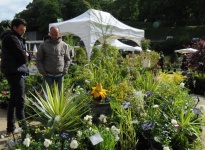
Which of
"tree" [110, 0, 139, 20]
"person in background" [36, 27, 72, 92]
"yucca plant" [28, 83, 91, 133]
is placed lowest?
"yucca plant" [28, 83, 91, 133]

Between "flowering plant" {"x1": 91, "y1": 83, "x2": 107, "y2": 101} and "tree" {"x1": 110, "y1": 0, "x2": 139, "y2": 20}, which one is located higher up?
"tree" {"x1": 110, "y1": 0, "x2": 139, "y2": 20}

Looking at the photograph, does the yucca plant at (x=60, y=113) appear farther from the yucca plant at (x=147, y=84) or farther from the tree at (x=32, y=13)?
the tree at (x=32, y=13)

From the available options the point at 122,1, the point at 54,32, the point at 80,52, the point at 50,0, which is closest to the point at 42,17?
the point at 50,0

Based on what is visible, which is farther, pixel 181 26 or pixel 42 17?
pixel 42 17

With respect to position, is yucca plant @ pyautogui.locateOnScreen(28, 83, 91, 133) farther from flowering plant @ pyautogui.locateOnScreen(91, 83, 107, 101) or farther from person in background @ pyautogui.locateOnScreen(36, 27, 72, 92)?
person in background @ pyautogui.locateOnScreen(36, 27, 72, 92)

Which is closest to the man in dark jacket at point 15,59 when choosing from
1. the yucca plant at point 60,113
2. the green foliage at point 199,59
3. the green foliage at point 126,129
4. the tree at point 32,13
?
the yucca plant at point 60,113

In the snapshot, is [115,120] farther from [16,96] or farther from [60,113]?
[16,96]

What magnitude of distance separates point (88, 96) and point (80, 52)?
19.5 ft

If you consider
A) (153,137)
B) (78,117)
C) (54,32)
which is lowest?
(153,137)

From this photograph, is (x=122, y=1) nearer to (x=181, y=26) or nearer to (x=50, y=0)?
(x=181, y=26)

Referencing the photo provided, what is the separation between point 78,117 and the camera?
3.33 metres

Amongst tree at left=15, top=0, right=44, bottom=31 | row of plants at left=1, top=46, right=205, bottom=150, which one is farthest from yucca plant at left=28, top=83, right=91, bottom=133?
tree at left=15, top=0, right=44, bottom=31

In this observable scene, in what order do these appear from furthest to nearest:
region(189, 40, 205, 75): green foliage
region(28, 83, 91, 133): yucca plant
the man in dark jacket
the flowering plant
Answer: region(189, 40, 205, 75): green foliage < the man in dark jacket < the flowering plant < region(28, 83, 91, 133): yucca plant

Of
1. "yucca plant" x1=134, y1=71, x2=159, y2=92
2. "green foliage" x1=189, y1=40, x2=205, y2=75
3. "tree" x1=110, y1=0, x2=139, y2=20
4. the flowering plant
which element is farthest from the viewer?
"tree" x1=110, y1=0, x2=139, y2=20
